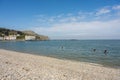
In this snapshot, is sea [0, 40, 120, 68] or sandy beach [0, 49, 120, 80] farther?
sea [0, 40, 120, 68]

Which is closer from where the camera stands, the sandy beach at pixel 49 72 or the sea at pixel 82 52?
the sandy beach at pixel 49 72

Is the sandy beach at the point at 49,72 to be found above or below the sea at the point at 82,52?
above

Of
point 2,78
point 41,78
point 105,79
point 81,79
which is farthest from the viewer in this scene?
point 105,79

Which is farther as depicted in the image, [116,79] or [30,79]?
[116,79]

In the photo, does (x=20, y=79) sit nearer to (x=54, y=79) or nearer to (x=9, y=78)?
(x=9, y=78)

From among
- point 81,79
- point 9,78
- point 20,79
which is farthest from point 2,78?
point 81,79

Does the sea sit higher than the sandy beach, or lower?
lower

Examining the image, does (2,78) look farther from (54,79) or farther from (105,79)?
(105,79)

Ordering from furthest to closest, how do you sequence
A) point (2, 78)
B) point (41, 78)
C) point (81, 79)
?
point (81, 79)
point (41, 78)
point (2, 78)

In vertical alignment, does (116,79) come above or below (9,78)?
below

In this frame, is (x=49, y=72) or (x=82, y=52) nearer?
(x=49, y=72)

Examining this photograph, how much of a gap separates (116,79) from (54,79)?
16.8ft

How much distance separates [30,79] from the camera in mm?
9844

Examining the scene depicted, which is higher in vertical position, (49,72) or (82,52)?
(49,72)
